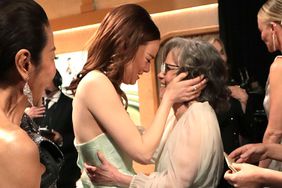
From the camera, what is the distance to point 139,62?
1742 millimetres

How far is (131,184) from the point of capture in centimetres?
163

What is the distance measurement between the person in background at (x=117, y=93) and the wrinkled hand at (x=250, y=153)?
343 mm

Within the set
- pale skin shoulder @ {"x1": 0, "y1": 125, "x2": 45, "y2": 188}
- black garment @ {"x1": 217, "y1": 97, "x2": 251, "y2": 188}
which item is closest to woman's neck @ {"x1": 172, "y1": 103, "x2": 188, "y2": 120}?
black garment @ {"x1": 217, "y1": 97, "x2": 251, "y2": 188}

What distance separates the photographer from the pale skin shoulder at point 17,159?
1012 millimetres

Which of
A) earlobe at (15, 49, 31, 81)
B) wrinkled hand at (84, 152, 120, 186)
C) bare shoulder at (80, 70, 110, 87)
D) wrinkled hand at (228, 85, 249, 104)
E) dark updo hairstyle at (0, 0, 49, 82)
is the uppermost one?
dark updo hairstyle at (0, 0, 49, 82)

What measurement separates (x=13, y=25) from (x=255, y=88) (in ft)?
7.29

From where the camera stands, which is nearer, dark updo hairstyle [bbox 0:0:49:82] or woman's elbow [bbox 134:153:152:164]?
dark updo hairstyle [bbox 0:0:49:82]

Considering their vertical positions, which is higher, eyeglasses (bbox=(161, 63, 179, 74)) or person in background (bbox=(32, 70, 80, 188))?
eyeglasses (bbox=(161, 63, 179, 74))

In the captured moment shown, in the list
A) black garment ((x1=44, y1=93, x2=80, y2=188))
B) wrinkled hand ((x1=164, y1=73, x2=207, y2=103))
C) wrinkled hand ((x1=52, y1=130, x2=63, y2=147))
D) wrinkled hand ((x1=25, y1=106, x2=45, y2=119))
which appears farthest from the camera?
black garment ((x1=44, y1=93, x2=80, y2=188))

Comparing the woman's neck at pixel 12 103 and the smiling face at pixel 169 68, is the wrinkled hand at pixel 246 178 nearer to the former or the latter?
the smiling face at pixel 169 68

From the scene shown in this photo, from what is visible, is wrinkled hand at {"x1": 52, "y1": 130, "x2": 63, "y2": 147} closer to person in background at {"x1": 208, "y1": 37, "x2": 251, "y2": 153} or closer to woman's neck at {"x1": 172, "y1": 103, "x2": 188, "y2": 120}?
person in background at {"x1": 208, "y1": 37, "x2": 251, "y2": 153}

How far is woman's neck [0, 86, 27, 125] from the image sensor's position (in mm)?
1108

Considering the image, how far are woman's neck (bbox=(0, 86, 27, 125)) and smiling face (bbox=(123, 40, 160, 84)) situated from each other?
628mm

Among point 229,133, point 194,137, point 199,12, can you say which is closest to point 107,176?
point 194,137
